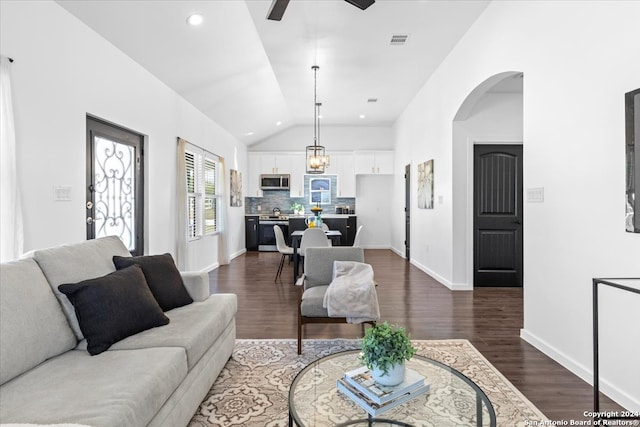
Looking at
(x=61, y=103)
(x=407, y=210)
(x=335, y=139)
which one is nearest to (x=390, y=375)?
(x=61, y=103)

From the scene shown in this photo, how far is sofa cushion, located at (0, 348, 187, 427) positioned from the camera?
1270 mm

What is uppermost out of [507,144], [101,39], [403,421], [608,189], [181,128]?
[101,39]

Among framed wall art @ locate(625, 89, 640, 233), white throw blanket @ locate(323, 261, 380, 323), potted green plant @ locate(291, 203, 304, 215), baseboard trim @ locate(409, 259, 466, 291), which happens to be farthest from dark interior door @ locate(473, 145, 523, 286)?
potted green plant @ locate(291, 203, 304, 215)

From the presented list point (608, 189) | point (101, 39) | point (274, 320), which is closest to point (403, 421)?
point (608, 189)

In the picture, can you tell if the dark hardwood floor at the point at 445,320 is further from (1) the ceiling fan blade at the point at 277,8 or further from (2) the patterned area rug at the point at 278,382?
(1) the ceiling fan blade at the point at 277,8

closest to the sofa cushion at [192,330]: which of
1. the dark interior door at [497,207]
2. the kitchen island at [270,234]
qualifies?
the dark interior door at [497,207]

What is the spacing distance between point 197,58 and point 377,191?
6.27 meters

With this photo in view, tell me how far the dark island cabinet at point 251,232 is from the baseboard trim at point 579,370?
690 cm

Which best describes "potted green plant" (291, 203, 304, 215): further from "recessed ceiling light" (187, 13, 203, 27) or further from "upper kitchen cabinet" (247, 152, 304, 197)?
"recessed ceiling light" (187, 13, 203, 27)

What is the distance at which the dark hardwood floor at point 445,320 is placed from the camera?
2316 mm

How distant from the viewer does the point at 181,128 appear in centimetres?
531

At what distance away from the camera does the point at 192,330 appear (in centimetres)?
206

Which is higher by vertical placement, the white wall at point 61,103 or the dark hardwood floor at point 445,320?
the white wall at point 61,103

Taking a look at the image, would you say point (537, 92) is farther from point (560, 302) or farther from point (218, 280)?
point (218, 280)
